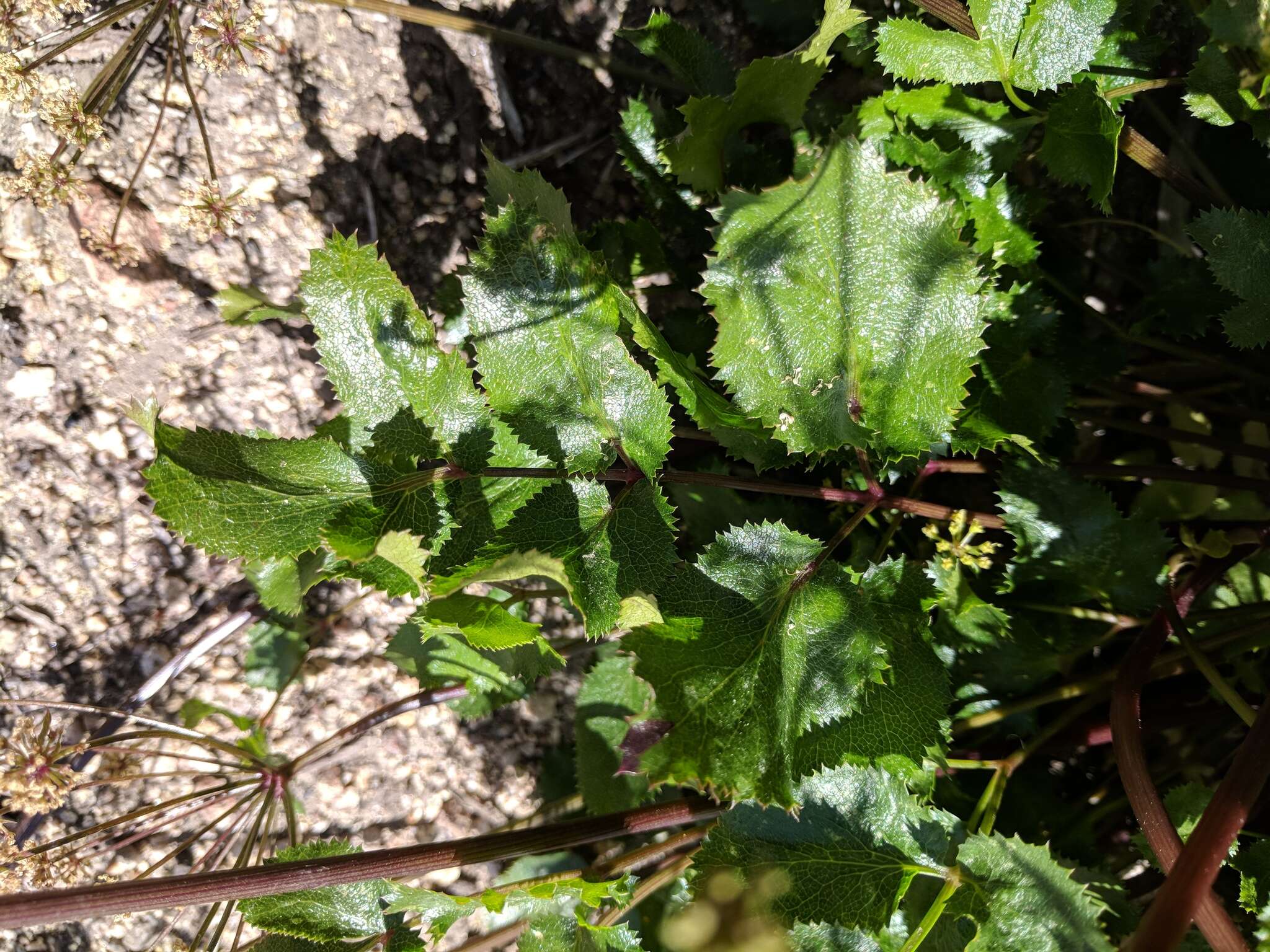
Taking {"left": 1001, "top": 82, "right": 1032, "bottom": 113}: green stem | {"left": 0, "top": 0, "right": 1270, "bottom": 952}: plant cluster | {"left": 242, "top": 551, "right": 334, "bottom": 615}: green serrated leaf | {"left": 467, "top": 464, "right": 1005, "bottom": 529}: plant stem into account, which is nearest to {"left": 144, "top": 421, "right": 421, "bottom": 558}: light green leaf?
{"left": 0, "top": 0, "right": 1270, "bottom": 952}: plant cluster

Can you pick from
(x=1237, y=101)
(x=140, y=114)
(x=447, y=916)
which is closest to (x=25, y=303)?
(x=140, y=114)

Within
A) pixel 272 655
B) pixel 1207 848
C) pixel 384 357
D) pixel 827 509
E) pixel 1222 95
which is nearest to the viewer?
pixel 1207 848

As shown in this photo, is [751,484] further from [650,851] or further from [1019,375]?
[650,851]

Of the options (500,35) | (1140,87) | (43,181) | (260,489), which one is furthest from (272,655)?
(1140,87)

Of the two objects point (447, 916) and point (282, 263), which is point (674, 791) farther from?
point (282, 263)

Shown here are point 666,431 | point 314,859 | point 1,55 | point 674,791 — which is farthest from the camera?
point 674,791

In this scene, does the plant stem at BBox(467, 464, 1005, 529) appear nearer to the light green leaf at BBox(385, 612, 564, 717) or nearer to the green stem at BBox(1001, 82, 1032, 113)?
the light green leaf at BBox(385, 612, 564, 717)

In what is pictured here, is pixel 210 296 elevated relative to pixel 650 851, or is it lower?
elevated
